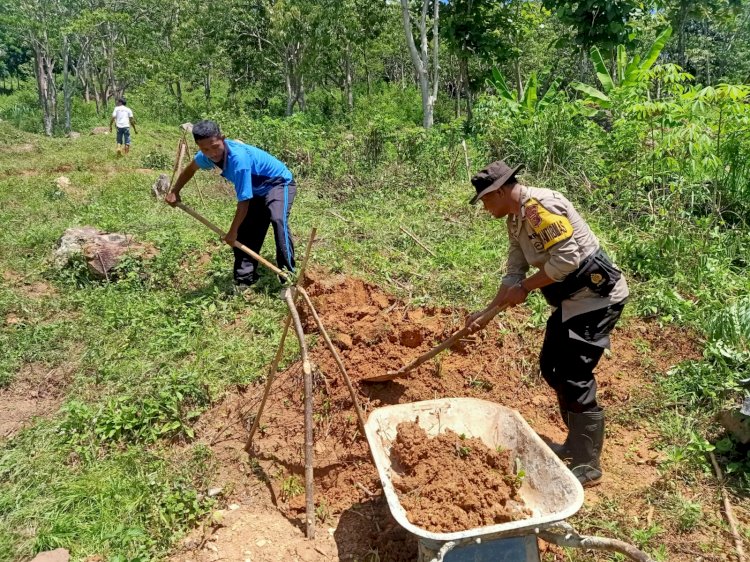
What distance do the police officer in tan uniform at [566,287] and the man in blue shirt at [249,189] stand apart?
237 cm

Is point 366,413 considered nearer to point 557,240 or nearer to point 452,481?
point 452,481

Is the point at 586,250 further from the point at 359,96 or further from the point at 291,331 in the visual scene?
the point at 359,96

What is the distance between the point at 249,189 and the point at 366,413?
2205mm

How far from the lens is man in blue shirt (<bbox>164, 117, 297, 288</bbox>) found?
4.50 meters

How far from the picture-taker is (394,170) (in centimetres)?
859

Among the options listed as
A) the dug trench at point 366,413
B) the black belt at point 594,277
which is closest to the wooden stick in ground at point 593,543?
the dug trench at point 366,413

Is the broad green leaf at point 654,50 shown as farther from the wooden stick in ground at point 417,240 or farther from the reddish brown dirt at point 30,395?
the reddish brown dirt at point 30,395

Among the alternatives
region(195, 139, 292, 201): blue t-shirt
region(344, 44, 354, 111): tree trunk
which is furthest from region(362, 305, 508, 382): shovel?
region(344, 44, 354, 111): tree trunk

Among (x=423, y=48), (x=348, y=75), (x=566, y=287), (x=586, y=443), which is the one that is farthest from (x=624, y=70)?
(x=348, y=75)

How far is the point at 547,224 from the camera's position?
2613 millimetres

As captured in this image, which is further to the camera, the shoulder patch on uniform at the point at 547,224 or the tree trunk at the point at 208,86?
the tree trunk at the point at 208,86

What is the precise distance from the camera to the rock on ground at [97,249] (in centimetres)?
549

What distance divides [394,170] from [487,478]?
21.8 ft

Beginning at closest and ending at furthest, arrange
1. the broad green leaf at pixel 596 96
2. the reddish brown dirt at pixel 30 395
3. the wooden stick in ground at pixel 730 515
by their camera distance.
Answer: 1. the wooden stick in ground at pixel 730 515
2. the reddish brown dirt at pixel 30 395
3. the broad green leaf at pixel 596 96
